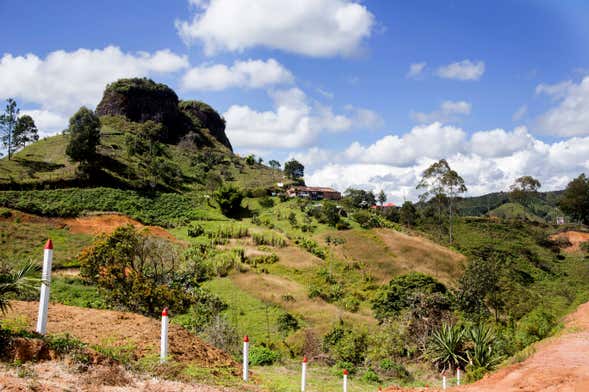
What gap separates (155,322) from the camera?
9.02 metres

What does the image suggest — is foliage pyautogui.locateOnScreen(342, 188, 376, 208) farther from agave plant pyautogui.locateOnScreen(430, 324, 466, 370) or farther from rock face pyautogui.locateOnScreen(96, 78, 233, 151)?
agave plant pyautogui.locateOnScreen(430, 324, 466, 370)

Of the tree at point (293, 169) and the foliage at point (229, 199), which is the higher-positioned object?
the tree at point (293, 169)

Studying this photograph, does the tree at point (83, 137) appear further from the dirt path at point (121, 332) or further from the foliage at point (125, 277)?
the dirt path at point (121, 332)

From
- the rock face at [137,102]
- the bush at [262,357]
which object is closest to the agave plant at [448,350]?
the bush at [262,357]

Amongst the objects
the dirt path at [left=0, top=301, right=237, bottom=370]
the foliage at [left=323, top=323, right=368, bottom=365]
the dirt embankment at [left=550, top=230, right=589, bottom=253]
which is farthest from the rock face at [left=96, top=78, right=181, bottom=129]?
the dirt path at [left=0, top=301, right=237, bottom=370]

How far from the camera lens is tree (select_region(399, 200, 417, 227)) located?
5983 centimetres

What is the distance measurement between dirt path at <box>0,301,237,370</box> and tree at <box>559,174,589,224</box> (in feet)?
213

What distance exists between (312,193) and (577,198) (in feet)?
136

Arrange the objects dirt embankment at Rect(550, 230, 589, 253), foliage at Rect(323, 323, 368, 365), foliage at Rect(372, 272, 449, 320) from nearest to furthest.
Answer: foliage at Rect(323, 323, 368, 365)
foliage at Rect(372, 272, 449, 320)
dirt embankment at Rect(550, 230, 589, 253)

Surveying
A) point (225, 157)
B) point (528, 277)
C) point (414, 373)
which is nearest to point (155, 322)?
point (414, 373)

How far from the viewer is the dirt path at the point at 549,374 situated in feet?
22.6

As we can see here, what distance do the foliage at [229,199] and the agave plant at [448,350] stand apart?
116ft

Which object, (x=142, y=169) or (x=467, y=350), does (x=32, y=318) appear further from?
(x=142, y=169)

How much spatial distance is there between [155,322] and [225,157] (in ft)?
243
